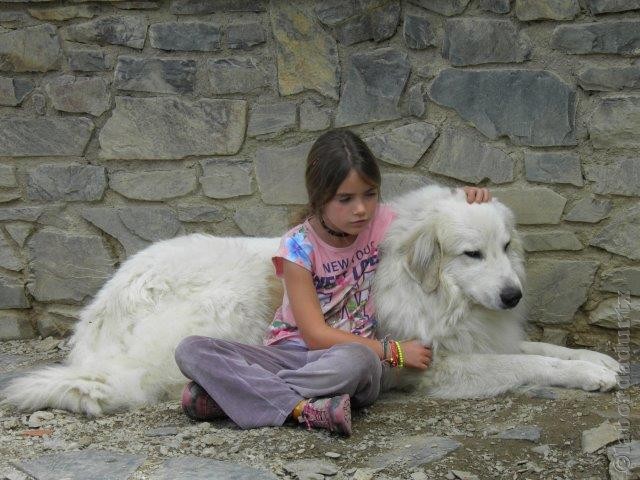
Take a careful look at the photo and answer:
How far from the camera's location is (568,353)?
4.38 meters

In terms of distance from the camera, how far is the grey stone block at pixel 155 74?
16.3ft

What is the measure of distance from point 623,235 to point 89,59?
3306 millimetres

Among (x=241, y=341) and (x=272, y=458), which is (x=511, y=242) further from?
(x=272, y=458)

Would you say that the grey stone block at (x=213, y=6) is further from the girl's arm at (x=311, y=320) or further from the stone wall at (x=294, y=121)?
the girl's arm at (x=311, y=320)

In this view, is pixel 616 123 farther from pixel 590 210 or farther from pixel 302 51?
pixel 302 51

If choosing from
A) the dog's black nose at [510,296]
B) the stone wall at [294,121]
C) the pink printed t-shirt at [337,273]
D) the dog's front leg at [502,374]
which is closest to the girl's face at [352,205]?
the pink printed t-shirt at [337,273]

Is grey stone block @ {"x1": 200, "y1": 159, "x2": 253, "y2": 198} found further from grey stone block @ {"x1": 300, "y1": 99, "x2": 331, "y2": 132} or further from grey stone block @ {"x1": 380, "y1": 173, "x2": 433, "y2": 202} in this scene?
grey stone block @ {"x1": 380, "y1": 173, "x2": 433, "y2": 202}

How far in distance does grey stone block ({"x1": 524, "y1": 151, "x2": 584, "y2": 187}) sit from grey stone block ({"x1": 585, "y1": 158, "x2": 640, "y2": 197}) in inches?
2.8

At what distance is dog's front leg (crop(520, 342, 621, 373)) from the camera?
4234 millimetres

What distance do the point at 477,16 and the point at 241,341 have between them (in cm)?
219

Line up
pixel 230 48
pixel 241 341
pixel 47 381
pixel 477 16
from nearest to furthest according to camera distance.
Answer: pixel 47 381
pixel 241 341
pixel 477 16
pixel 230 48

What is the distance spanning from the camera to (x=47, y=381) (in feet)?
13.1

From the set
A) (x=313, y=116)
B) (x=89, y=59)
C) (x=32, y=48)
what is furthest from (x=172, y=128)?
(x=32, y=48)

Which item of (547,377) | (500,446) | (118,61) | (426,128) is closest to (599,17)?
(426,128)
